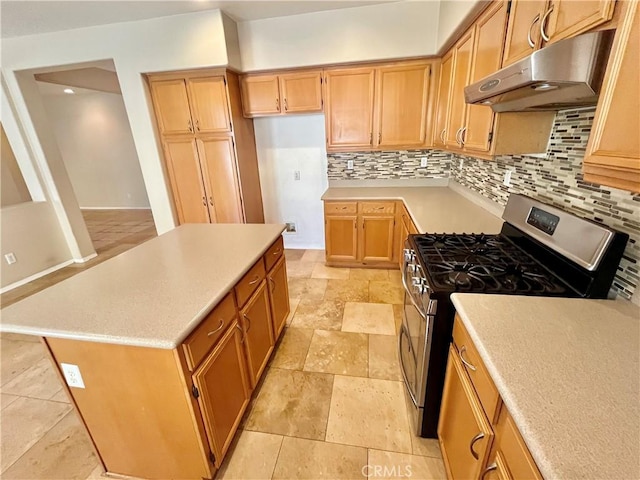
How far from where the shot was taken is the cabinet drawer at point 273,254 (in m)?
1.84

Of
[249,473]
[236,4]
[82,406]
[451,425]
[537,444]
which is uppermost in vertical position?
[236,4]

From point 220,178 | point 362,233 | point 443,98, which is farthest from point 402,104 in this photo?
point 220,178

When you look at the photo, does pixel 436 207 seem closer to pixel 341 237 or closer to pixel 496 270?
pixel 341 237

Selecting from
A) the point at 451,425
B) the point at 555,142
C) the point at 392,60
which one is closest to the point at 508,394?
the point at 451,425

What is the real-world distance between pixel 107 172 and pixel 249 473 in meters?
7.50

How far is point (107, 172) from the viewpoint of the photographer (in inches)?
261

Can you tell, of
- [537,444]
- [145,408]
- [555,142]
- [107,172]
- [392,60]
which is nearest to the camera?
[537,444]

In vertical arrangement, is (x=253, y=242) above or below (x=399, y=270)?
above

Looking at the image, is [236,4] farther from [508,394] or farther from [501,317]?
[508,394]

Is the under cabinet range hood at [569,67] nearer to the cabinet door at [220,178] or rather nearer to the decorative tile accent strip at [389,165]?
the decorative tile accent strip at [389,165]

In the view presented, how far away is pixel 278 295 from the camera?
2119 millimetres

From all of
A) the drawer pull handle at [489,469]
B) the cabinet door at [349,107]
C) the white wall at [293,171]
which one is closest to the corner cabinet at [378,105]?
the cabinet door at [349,107]

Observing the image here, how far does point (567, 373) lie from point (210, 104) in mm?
3412

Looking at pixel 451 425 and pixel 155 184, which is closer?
pixel 451 425
